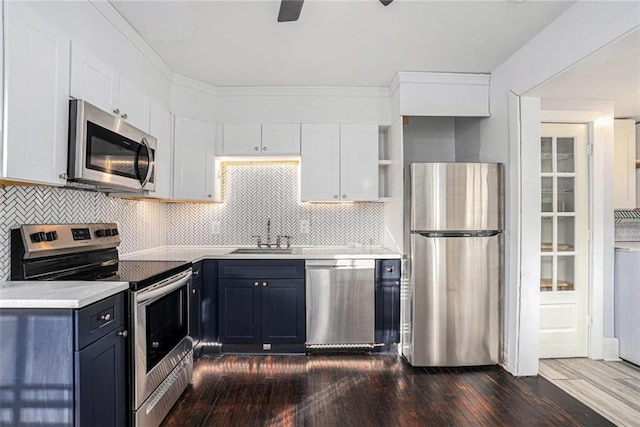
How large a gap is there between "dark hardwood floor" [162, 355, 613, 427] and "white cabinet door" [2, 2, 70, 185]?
160 cm

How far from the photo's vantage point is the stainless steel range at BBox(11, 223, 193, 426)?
1808 millimetres

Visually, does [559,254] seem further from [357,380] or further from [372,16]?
[372,16]

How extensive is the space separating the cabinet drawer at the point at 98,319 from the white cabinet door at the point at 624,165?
4223mm

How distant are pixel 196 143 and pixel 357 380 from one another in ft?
8.11

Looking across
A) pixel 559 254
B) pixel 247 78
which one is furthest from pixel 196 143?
pixel 559 254

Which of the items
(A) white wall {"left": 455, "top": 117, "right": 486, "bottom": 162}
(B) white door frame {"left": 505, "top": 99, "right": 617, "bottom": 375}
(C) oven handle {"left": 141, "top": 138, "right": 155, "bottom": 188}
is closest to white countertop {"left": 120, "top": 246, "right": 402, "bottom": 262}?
(C) oven handle {"left": 141, "top": 138, "right": 155, "bottom": 188}

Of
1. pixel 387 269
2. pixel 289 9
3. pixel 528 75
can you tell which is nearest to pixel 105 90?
pixel 289 9

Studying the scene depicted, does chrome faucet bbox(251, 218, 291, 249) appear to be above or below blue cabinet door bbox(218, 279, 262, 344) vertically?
above

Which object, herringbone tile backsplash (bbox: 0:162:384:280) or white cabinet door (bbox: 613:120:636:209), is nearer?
white cabinet door (bbox: 613:120:636:209)

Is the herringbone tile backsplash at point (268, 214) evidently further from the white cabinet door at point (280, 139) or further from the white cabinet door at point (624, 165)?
the white cabinet door at point (624, 165)

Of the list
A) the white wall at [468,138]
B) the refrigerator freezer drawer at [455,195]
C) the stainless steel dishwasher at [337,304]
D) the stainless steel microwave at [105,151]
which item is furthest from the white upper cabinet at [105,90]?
the white wall at [468,138]

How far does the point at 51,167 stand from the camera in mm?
1684

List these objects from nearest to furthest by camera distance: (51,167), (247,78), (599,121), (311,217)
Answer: (51,167) → (599,121) → (247,78) → (311,217)

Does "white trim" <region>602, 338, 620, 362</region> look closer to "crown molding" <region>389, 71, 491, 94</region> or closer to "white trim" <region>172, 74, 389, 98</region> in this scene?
"crown molding" <region>389, 71, 491, 94</region>
